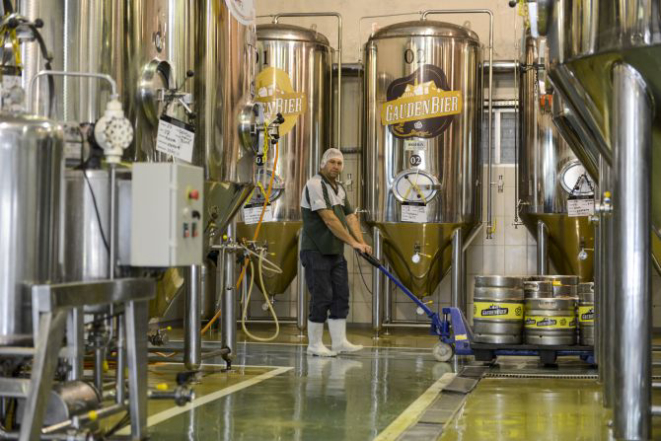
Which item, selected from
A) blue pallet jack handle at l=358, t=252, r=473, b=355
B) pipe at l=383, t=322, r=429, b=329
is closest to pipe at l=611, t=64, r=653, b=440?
blue pallet jack handle at l=358, t=252, r=473, b=355

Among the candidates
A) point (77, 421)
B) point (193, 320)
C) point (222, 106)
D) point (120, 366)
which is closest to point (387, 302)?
point (193, 320)

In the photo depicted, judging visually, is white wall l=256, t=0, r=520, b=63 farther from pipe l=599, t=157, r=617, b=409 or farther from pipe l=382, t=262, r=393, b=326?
pipe l=599, t=157, r=617, b=409

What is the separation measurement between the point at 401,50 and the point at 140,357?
5.47 meters

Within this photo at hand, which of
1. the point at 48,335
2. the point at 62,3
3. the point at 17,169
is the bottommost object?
the point at 48,335

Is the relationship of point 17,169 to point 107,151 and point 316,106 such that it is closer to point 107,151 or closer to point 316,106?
point 107,151

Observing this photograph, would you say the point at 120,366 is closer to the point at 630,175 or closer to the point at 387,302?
the point at 630,175

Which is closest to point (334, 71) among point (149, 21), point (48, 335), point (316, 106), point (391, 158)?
point (316, 106)

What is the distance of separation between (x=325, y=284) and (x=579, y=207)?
2404 millimetres

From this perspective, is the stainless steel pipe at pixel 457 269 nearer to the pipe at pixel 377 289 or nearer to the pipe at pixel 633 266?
the pipe at pixel 377 289

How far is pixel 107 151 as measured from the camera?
319 centimetres

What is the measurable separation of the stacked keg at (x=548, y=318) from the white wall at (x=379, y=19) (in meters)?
3.39

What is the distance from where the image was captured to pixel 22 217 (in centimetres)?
291

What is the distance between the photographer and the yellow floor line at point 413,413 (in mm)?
3859

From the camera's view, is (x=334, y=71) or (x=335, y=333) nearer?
(x=335, y=333)
